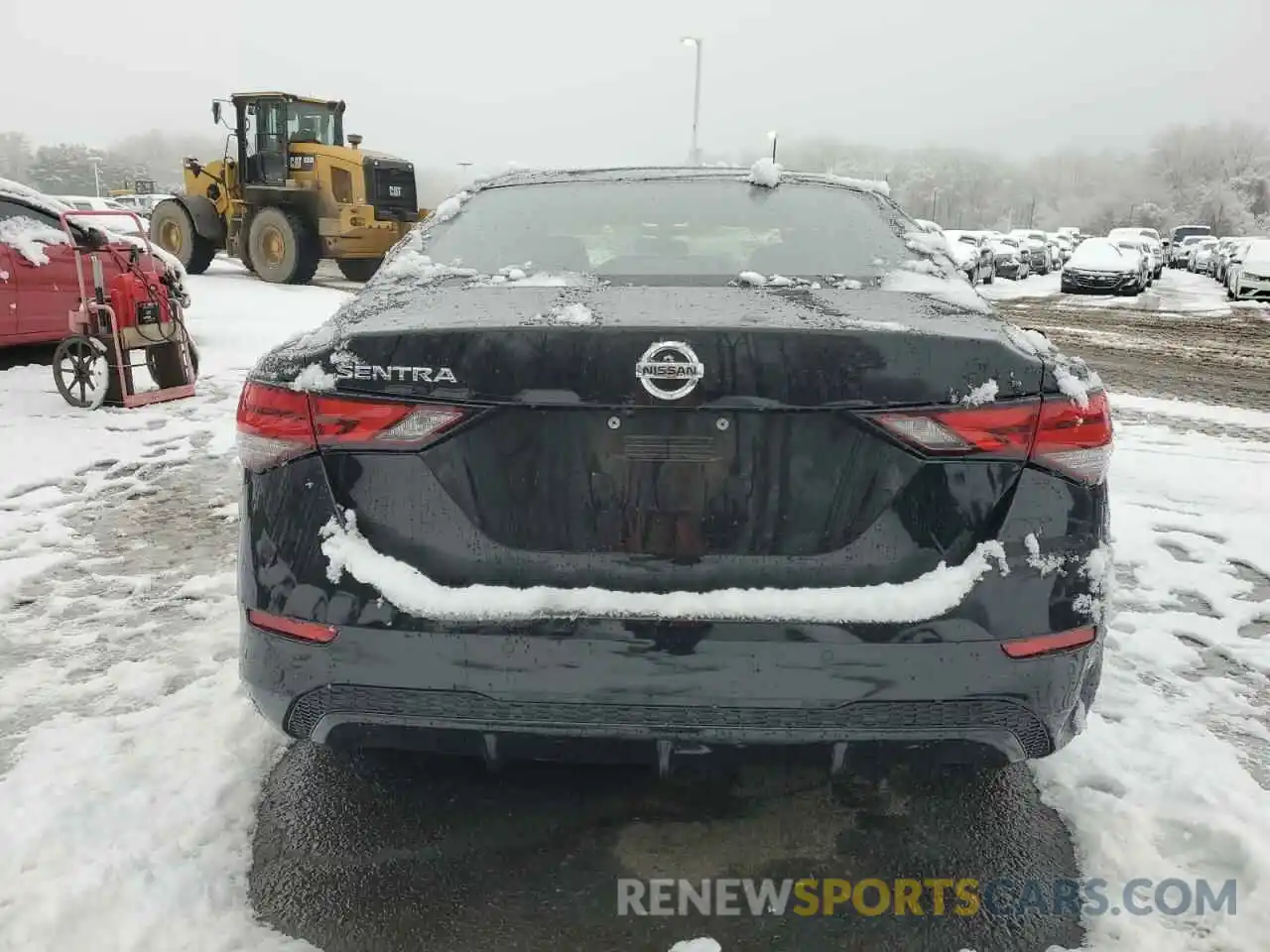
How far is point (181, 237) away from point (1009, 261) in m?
25.1

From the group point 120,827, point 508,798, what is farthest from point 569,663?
point 120,827

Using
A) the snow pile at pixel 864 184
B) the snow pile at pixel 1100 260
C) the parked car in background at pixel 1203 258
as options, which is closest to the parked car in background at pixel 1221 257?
the parked car in background at pixel 1203 258

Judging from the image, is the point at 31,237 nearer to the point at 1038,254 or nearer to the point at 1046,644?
the point at 1046,644

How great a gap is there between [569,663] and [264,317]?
12.5m

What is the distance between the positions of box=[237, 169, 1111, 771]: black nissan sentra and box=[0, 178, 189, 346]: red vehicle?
682cm

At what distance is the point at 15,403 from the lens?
7.51 metres

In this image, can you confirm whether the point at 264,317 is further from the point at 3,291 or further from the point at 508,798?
the point at 508,798

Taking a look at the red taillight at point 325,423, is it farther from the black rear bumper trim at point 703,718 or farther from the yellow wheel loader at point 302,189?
the yellow wheel loader at point 302,189

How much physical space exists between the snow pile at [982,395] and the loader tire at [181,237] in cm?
2035

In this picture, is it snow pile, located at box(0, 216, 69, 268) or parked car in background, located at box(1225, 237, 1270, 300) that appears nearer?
snow pile, located at box(0, 216, 69, 268)

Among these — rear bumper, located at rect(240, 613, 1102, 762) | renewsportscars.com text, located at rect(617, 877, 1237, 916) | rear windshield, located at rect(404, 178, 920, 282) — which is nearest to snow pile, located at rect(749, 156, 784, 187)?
rear windshield, located at rect(404, 178, 920, 282)

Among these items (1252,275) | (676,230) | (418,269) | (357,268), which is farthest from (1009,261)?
(418,269)

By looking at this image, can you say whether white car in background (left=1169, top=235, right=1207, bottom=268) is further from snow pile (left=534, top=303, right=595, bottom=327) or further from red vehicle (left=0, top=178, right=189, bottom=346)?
snow pile (left=534, top=303, right=595, bottom=327)

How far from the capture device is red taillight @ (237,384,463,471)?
1914 mm
